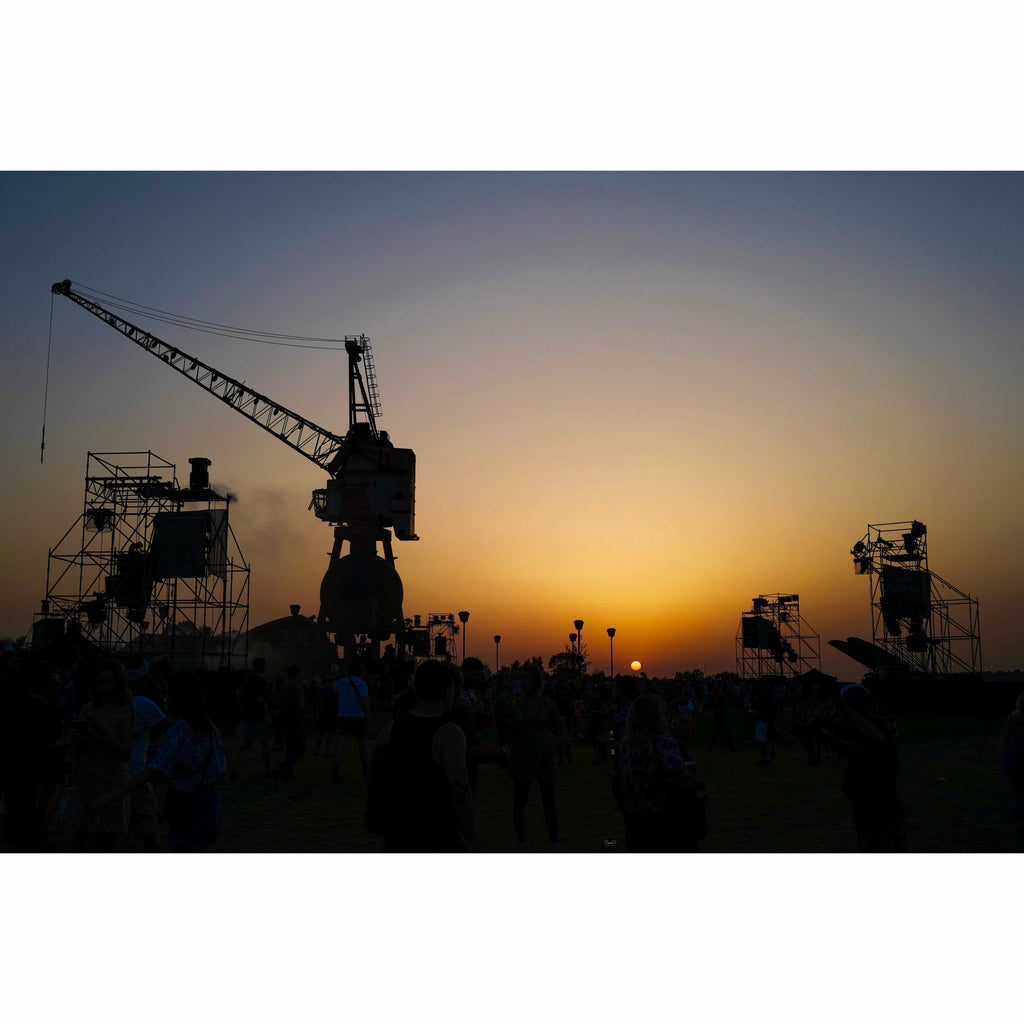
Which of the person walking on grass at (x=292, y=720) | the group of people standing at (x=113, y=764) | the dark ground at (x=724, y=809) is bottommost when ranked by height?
the dark ground at (x=724, y=809)

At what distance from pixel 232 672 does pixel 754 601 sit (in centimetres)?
3423

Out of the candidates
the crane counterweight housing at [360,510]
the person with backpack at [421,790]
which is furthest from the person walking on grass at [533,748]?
the crane counterweight housing at [360,510]

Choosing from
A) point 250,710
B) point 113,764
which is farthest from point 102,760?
point 250,710

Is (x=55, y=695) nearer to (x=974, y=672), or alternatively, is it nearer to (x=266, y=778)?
(x=266, y=778)

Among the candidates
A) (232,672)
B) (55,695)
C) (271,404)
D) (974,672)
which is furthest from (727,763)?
(271,404)

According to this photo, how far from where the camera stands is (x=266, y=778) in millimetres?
15953

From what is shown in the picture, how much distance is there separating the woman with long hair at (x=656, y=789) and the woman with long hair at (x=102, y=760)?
3.86m

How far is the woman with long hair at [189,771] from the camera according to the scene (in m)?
5.63

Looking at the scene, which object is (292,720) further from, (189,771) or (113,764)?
(189,771)

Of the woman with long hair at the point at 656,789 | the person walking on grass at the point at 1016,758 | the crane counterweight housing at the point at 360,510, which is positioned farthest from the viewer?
the crane counterweight housing at the point at 360,510

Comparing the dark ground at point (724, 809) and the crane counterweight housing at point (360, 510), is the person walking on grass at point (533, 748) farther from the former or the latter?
the crane counterweight housing at point (360, 510)

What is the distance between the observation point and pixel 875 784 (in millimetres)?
6477

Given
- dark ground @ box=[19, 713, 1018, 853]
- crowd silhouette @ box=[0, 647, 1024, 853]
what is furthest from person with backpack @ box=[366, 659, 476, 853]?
dark ground @ box=[19, 713, 1018, 853]

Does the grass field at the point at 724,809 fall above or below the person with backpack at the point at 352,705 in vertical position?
below
